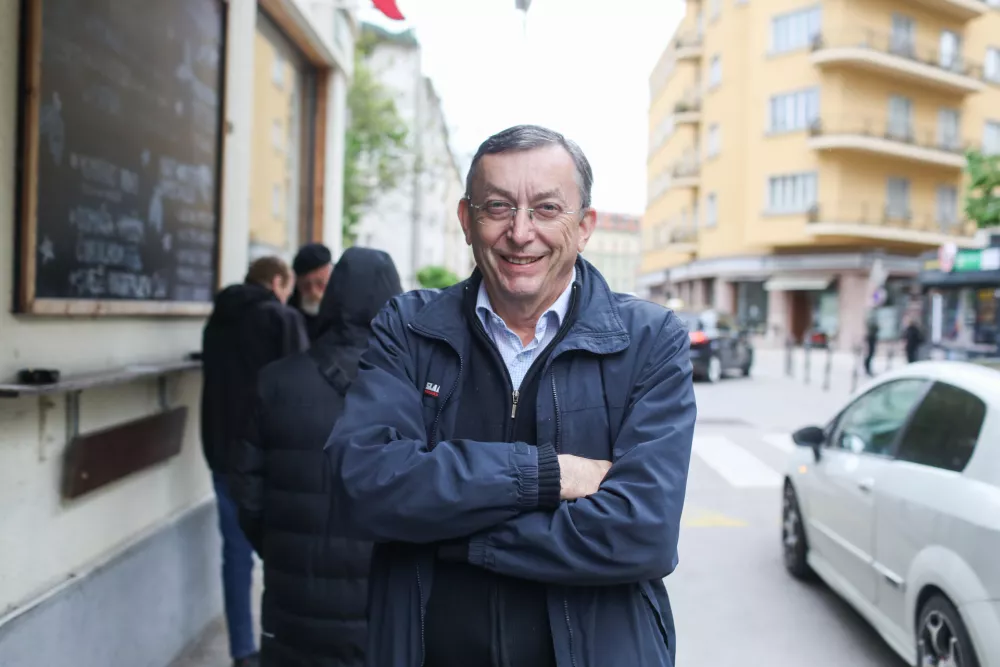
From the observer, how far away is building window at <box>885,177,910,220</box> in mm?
35625

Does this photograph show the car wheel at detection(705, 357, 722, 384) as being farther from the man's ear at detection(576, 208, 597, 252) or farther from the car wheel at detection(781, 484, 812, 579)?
the man's ear at detection(576, 208, 597, 252)

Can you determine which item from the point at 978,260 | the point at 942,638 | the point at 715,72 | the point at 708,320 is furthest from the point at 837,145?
the point at 942,638

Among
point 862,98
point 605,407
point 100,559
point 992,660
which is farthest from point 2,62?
point 862,98

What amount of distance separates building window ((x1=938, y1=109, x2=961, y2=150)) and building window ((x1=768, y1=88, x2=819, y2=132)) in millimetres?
6358

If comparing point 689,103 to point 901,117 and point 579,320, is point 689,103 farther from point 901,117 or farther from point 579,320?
point 579,320

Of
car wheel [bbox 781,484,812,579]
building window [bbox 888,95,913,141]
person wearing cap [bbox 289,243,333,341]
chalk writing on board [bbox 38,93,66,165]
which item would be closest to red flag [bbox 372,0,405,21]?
person wearing cap [bbox 289,243,333,341]

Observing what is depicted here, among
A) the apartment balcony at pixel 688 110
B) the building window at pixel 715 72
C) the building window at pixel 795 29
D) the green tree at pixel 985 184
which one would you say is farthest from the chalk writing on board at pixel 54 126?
the apartment balcony at pixel 688 110

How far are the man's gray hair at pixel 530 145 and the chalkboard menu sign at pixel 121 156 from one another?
1.84m

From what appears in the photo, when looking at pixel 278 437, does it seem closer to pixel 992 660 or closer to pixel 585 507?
pixel 585 507

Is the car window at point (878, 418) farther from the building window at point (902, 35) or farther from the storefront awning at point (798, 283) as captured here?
the building window at point (902, 35)

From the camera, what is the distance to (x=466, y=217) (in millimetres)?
1976

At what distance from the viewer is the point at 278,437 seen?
296 cm

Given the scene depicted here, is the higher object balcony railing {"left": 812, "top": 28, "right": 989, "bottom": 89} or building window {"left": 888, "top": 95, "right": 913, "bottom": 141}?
balcony railing {"left": 812, "top": 28, "right": 989, "bottom": 89}

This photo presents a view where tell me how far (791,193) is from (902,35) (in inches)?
303
